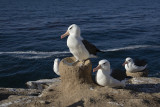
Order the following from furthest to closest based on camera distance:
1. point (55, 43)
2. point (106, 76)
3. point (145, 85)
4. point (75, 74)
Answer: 1. point (55, 43)
2. point (145, 85)
3. point (75, 74)
4. point (106, 76)

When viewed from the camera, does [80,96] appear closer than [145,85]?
Yes

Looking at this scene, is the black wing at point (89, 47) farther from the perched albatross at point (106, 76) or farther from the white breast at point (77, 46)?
the perched albatross at point (106, 76)

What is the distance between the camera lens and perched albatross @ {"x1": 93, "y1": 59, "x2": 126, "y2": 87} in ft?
30.8

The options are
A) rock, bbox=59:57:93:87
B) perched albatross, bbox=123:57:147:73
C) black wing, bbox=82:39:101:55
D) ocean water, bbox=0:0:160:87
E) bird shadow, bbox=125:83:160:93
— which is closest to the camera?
rock, bbox=59:57:93:87

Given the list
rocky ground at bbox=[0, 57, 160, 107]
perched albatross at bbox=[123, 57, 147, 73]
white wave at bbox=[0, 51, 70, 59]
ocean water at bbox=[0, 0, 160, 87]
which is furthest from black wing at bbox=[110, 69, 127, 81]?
white wave at bbox=[0, 51, 70, 59]

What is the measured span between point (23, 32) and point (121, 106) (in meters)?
24.6

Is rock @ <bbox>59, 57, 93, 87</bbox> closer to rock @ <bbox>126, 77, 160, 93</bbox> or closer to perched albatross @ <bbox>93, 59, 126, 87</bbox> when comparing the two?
perched albatross @ <bbox>93, 59, 126, 87</bbox>

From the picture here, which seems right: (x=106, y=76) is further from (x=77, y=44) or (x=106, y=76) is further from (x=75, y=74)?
(x=77, y=44)

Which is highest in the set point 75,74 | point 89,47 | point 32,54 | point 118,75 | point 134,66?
point 89,47

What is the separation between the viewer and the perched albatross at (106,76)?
30.8 feet

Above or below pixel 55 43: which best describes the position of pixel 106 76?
above

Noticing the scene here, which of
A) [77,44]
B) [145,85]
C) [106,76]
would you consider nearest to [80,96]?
[106,76]

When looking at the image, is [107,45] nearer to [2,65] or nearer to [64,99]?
[2,65]

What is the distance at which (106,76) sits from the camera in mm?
9422
